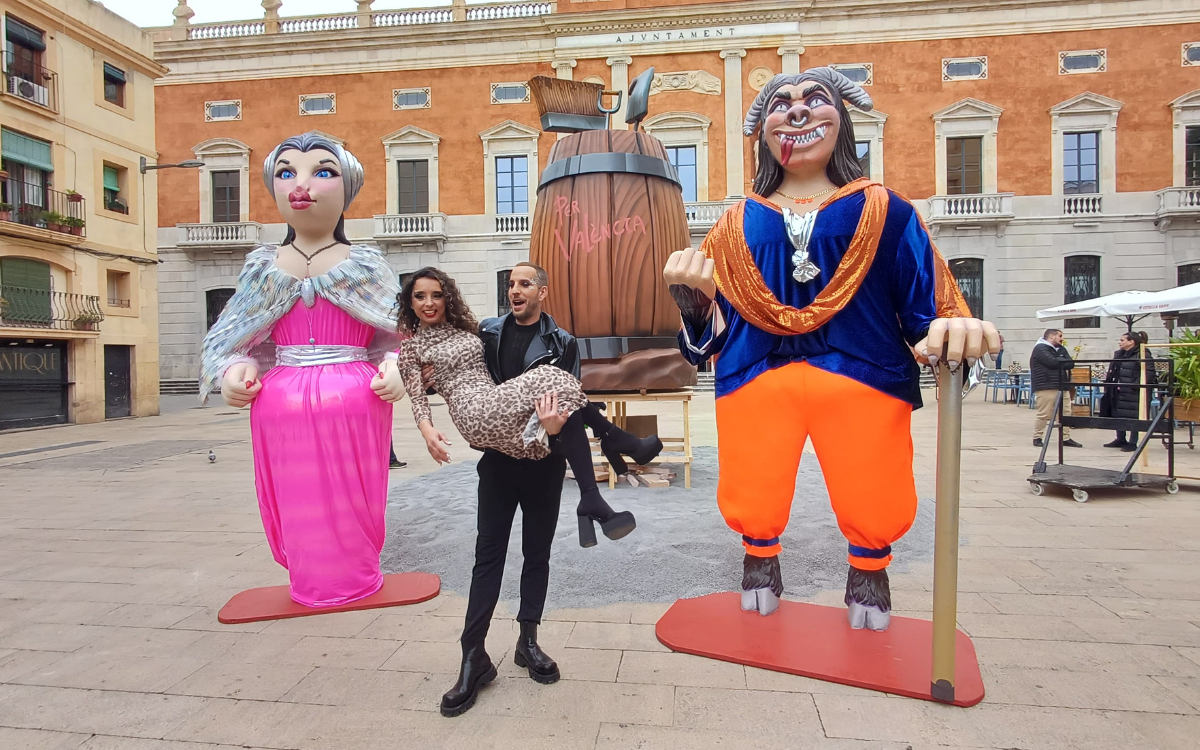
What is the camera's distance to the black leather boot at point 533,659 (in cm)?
225

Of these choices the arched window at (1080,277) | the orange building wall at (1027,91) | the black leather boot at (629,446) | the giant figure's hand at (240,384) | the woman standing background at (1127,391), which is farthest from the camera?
the arched window at (1080,277)

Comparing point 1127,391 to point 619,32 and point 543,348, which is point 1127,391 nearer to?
point 543,348

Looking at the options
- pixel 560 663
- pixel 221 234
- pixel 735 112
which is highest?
pixel 735 112

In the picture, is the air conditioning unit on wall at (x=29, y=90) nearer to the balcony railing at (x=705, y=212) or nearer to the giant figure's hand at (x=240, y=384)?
the giant figure's hand at (x=240, y=384)

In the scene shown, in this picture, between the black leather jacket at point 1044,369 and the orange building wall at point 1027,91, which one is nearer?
the black leather jacket at point 1044,369

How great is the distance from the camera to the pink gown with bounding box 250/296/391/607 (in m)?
2.86

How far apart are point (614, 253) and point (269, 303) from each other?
1980 millimetres

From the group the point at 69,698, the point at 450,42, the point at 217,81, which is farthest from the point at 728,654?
the point at 217,81

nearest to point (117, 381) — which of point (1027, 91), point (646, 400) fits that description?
point (646, 400)

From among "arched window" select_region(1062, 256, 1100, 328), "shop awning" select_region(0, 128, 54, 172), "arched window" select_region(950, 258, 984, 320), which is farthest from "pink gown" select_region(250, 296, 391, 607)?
"arched window" select_region(1062, 256, 1100, 328)

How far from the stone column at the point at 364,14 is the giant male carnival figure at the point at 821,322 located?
68.2 ft

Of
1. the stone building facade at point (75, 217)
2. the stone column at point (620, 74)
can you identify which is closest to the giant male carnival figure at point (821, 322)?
the stone building facade at point (75, 217)

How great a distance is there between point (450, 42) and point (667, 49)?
238 inches

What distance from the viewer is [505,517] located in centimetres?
228
